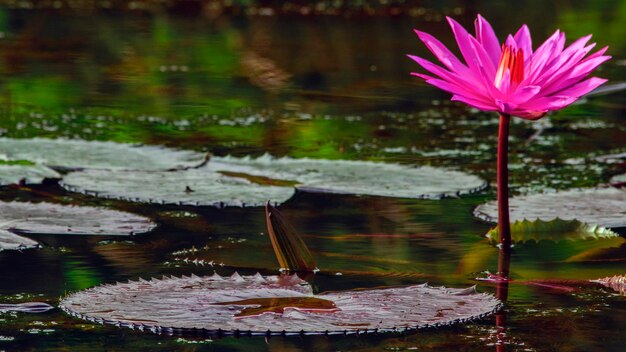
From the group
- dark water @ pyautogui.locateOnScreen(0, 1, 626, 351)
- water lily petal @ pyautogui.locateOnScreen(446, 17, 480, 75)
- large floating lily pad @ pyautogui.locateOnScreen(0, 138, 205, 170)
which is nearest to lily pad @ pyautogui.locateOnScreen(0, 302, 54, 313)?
dark water @ pyautogui.locateOnScreen(0, 1, 626, 351)

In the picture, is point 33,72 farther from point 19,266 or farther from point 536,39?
point 19,266

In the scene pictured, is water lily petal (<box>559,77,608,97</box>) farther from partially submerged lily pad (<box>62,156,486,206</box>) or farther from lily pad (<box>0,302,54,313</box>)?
lily pad (<box>0,302,54,313</box>)

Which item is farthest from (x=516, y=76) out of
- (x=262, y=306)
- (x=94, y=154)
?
(x=94, y=154)

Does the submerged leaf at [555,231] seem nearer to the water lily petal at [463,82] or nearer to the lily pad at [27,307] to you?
the water lily petal at [463,82]

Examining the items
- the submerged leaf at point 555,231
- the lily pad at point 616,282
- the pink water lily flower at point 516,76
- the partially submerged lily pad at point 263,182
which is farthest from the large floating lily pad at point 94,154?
Answer: the lily pad at point 616,282

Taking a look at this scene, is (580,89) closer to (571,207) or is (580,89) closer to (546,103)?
(546,103)

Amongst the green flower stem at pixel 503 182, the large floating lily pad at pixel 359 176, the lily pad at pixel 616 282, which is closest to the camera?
the lily pad at pixel 616 282

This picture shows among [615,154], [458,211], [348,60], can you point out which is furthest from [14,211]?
[348,60]
